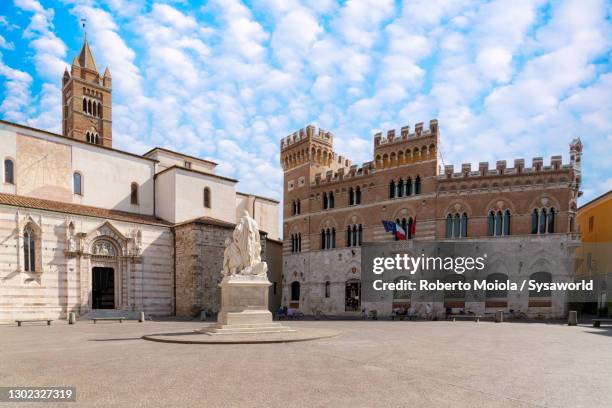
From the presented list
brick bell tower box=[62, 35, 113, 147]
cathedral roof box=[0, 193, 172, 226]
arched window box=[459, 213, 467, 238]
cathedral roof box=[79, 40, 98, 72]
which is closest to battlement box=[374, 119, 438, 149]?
arched window box=[459, 213, 467, 238]

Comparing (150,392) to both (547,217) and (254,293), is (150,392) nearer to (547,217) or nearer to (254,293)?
(254,293)

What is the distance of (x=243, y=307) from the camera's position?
16516 mm

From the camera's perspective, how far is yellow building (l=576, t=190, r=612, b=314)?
3441 centimetres

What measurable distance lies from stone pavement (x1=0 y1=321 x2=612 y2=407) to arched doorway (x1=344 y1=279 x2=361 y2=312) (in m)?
24.9

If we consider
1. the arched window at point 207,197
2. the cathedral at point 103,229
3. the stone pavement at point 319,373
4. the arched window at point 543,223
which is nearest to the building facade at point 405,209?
the arched window at point 543,223

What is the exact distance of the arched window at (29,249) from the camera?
28.3 meters

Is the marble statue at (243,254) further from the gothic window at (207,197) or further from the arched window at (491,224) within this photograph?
the gothic window at (207,197)

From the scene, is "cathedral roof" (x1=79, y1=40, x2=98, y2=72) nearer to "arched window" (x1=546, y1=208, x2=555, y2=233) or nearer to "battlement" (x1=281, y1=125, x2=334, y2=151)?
"battlement" (x1=281, y1=125, x2=334, y2=151)

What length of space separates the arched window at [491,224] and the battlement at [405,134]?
26.5ft

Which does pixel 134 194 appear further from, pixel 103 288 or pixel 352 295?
pixel 352 295

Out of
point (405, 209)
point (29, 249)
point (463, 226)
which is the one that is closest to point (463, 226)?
point (463, 226)

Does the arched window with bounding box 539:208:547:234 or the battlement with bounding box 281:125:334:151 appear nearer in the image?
the arched window with bounding box 539:208:547:234

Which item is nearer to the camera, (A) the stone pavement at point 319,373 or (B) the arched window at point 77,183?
(A) the stone pavement at point 319,373

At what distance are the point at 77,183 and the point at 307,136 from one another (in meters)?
21.8
